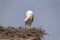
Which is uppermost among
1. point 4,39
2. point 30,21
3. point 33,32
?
point 30,21

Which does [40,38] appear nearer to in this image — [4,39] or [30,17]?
[4,39]

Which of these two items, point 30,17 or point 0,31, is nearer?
point 0,31

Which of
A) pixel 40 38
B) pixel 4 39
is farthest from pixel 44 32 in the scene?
pixel 4 39

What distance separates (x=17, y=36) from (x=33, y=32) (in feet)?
2.68

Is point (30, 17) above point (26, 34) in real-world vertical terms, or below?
above

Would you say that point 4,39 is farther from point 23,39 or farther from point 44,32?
point 44,32

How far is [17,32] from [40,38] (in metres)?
0.84

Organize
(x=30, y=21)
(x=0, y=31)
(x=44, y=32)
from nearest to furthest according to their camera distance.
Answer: (x=0, y=31)
(x=44, y=32)
(x=30, y=21)

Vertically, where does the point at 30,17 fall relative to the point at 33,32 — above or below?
above

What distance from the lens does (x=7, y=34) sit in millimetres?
8164

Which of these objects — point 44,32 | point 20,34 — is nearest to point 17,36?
point 20,34

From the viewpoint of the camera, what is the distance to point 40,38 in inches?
345

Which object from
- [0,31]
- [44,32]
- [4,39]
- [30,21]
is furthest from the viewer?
[30,21]

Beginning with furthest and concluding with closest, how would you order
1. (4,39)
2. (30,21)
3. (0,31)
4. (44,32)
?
(30,21)
(44,32)
(0,31)
(4,39)
